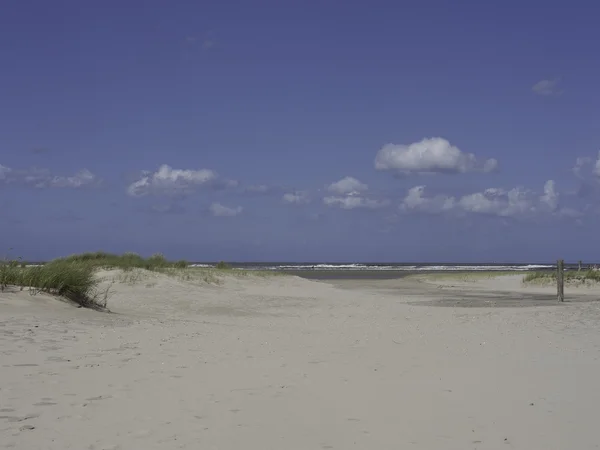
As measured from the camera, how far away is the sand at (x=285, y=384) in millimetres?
5910

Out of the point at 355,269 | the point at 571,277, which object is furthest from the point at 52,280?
the point at 355,269

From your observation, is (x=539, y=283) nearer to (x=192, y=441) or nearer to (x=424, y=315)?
(x=424, y=315)

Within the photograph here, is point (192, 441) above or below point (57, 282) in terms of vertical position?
below

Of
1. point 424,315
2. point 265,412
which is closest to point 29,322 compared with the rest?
point 265,412

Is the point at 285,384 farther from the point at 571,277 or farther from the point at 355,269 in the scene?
the point at 355,269

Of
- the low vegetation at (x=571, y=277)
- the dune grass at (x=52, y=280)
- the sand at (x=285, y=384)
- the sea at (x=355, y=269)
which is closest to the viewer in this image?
the sand at (x=285, y=384)

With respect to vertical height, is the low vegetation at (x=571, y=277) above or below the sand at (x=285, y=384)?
above

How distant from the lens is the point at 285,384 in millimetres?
8023

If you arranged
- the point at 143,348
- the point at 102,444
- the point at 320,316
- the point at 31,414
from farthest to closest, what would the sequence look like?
the point at 320,316 < the point at 143,348 < the point at 31,414 < the point at 102,444

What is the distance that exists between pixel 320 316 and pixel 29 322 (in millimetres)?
9367

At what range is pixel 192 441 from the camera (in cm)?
565

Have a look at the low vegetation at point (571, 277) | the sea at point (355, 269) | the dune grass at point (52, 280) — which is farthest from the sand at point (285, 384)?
the sea at point (355, 269)

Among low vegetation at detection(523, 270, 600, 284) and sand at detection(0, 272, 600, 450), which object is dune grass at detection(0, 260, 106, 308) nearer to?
sand at detection(0, 272, 600, 450)

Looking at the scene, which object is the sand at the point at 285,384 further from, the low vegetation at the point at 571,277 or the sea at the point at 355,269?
the sea at the point at 355,269
